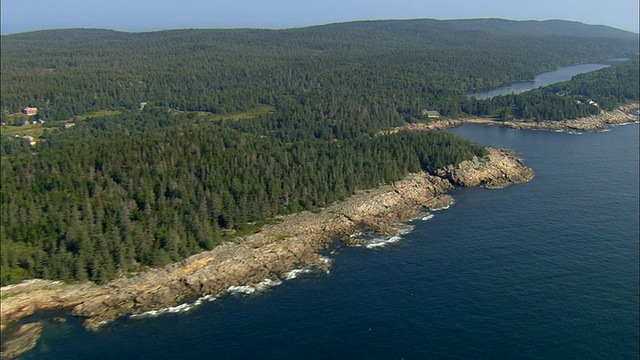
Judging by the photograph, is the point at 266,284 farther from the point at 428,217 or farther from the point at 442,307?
the point at 428,217

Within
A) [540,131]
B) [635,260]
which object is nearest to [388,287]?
[635,260]

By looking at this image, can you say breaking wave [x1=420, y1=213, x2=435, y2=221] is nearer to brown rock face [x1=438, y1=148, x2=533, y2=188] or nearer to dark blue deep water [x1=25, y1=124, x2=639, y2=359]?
dark blue deep water [x1=25, y1=124, x2=639, y2=359]

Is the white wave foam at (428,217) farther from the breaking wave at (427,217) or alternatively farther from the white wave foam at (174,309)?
the white wave foam at (174,309)

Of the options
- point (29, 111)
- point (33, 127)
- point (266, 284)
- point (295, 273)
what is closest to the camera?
point (266, 284)

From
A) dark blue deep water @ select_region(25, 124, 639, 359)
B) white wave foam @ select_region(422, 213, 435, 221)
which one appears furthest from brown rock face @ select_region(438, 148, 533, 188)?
dark blue deep water @ select_region(25, 124, 639, 359)

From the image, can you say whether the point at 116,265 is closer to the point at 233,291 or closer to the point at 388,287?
the point at 233,291

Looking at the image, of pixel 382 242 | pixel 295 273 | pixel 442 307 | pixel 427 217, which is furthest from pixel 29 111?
pixel 442 307
